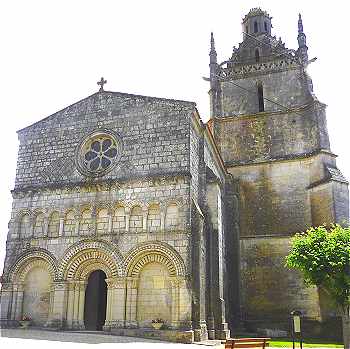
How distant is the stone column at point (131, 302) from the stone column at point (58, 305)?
9.38 feet

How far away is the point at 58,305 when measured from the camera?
17891mm

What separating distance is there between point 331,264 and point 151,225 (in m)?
7.00

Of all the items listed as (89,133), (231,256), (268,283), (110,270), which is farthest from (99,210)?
(268,283)

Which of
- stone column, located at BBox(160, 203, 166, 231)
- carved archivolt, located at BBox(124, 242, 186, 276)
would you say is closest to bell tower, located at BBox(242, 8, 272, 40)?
stone column, located at BBox(160, 203, 166, 231)

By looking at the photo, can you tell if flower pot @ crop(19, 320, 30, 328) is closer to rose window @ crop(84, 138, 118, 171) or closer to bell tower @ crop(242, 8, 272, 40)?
rose window @ crop(84, 138, 118, 171)

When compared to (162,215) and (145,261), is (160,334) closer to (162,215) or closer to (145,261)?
(145,261)

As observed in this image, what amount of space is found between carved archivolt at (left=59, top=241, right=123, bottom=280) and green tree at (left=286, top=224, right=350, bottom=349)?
24.0 ft

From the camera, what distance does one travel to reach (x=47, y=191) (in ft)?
64.8

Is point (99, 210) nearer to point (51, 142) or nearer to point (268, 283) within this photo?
point (51, 142)

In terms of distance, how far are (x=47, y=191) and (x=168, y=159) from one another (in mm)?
5886

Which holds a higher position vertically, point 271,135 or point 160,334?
point 271,135

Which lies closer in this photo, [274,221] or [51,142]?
[51,142]

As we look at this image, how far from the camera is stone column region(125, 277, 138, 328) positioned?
1678 centimetres

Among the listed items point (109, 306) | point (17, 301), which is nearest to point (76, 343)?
point (109, 306)
